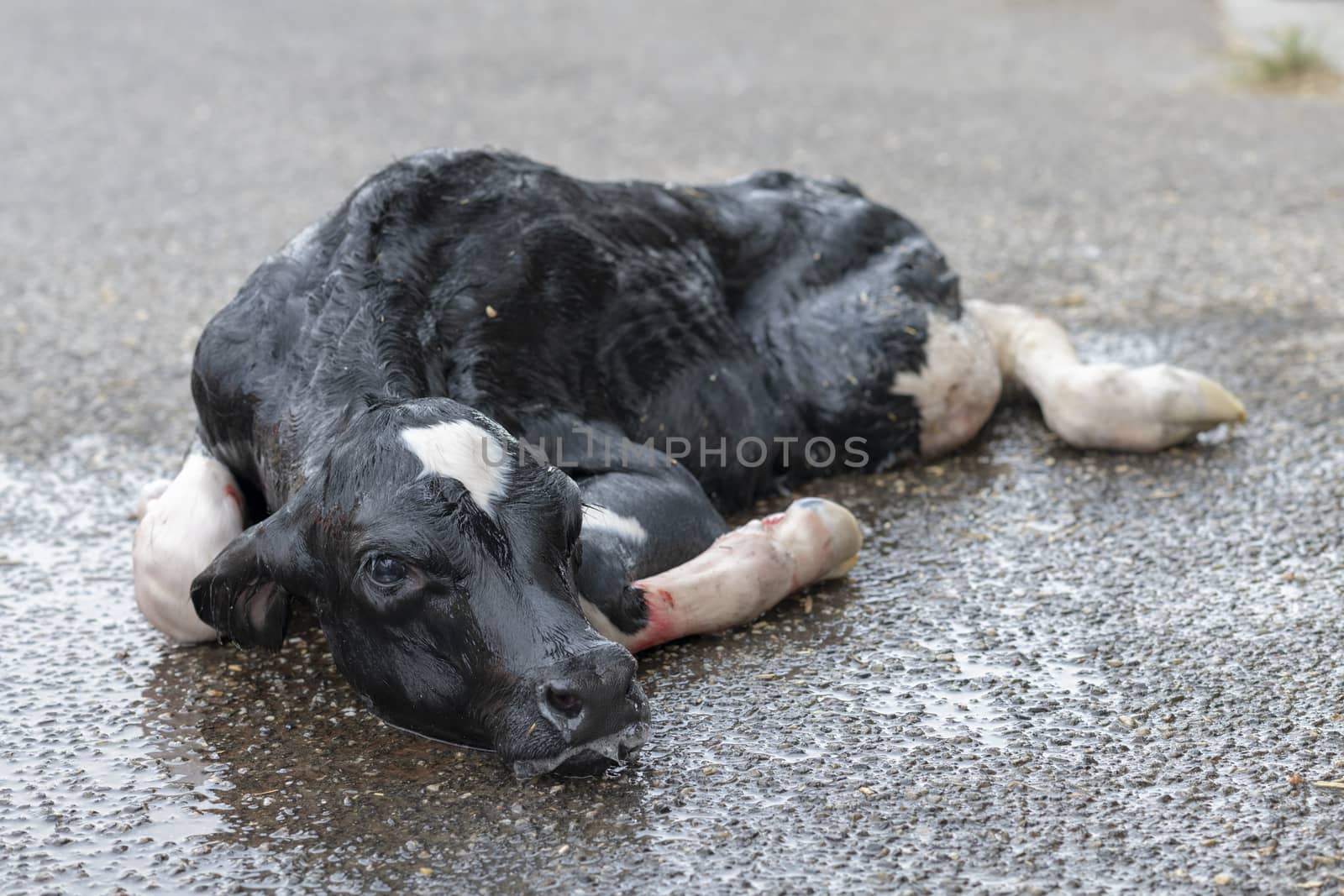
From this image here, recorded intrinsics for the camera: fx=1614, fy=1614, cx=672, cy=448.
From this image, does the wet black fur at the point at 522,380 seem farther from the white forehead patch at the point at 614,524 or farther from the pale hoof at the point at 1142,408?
the pale hoof at the point at 1142,408

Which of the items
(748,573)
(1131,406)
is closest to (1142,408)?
(1131,406)

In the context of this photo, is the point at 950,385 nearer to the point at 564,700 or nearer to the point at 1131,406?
the point at 1131,406

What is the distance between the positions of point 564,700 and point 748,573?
98 cm

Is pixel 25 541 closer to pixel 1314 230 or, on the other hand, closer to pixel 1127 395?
pixel 1127 395

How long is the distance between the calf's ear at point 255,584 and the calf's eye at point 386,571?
0.73ft

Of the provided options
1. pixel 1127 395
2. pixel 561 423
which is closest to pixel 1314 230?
pixel 1127 395

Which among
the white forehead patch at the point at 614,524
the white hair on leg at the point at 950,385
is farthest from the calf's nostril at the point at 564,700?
the white hair on leg at the point at 950,385

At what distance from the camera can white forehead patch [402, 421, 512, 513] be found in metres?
3.30

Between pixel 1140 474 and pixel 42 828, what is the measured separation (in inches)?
133

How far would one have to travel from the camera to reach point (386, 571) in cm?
327

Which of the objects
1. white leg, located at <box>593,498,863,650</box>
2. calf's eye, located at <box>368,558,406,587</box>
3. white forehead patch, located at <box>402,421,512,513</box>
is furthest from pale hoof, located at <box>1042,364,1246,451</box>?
calf's eye, located at <box>368,558,406,587</box>

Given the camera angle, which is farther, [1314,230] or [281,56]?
[281,56]

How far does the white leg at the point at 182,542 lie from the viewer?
4062mm

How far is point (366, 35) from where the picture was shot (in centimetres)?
1295
